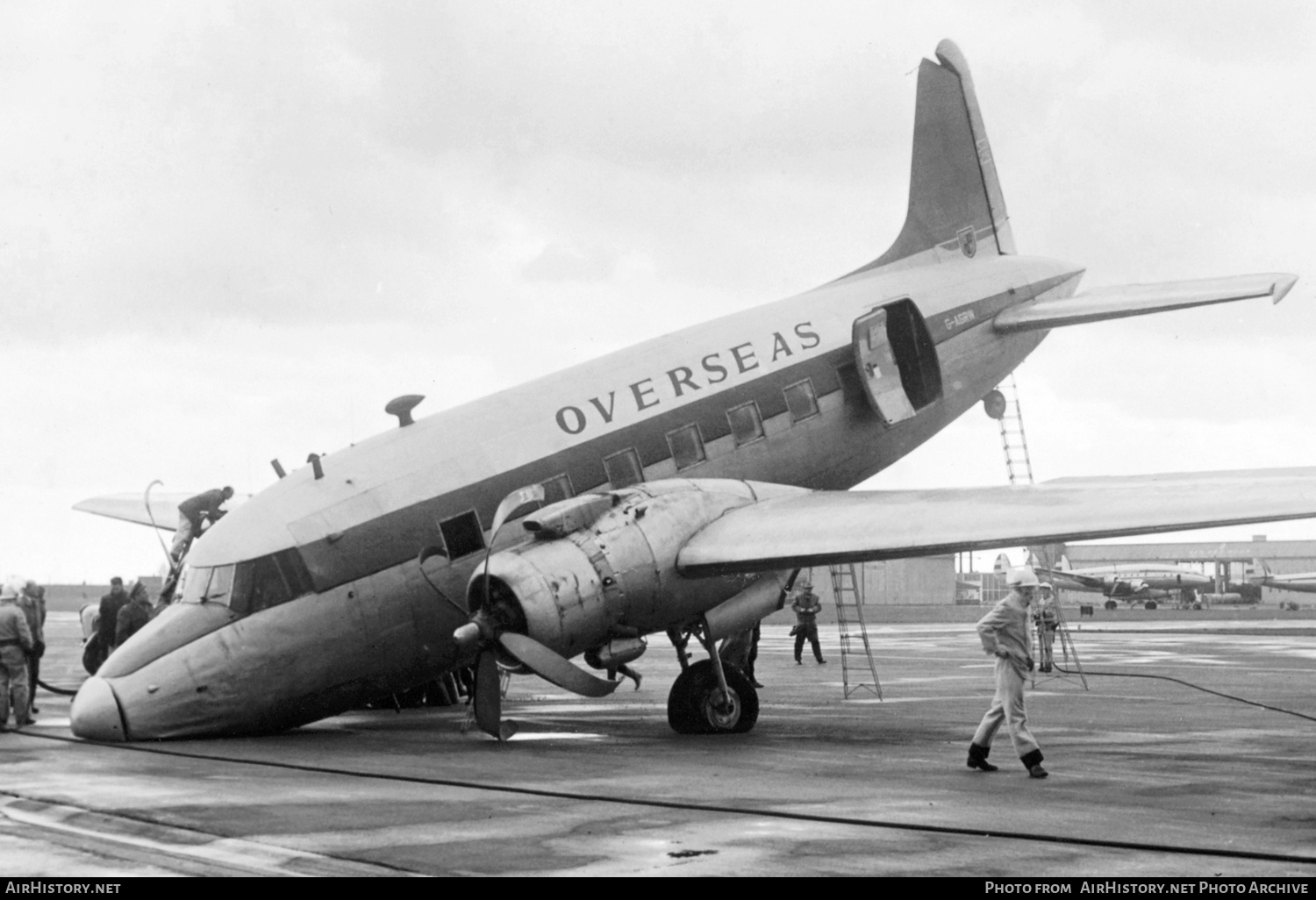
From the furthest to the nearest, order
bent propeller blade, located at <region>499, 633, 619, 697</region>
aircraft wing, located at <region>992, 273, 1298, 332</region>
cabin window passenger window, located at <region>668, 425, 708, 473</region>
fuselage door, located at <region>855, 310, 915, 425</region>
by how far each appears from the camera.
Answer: aircraft wing, located at <region>992, 273, 1298, 332</region> < fuselage door, located at <region>855, 310, 915, 425</region> < cabin window passenger window, located at <region>668, 425, 708, 473</region> < bent propeller blade, located at <region>499, 633, 619, 697</region>

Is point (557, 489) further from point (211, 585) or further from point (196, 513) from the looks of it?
point (196, 513)

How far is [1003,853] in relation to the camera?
384 inches

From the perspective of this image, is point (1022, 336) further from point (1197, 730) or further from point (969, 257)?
point (1197, 730)

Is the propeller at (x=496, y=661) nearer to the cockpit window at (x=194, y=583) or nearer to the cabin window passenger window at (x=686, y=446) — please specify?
the cockpit window at (x=194, y=583)

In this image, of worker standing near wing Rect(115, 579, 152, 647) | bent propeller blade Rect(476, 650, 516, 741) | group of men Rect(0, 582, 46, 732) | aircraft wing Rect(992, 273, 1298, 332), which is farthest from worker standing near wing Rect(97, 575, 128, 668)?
aircraft wing Rect(992, 273, 1298, 332)

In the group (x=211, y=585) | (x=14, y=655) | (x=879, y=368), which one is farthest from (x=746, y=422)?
(x=14, y=655)

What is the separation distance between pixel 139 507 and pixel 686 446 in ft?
56.1

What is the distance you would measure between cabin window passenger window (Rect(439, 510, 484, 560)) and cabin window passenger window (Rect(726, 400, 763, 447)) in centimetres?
453

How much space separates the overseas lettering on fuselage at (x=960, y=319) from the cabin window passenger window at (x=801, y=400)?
3.68 meters

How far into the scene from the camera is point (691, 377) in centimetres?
2086

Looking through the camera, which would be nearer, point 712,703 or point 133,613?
point 712,703

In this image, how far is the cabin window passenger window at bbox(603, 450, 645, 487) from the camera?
19.5 metres

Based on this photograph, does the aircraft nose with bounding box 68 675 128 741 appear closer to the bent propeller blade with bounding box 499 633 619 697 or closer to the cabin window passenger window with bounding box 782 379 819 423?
the bent propeller blade with bounding box 499 633 619 697

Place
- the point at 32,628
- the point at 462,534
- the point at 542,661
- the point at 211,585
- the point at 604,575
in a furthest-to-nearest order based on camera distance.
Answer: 1. the point at 32,628
2. the point at 462,534
3. the point at 211,585
4. the point at 604,575
5. the point at 542,661
